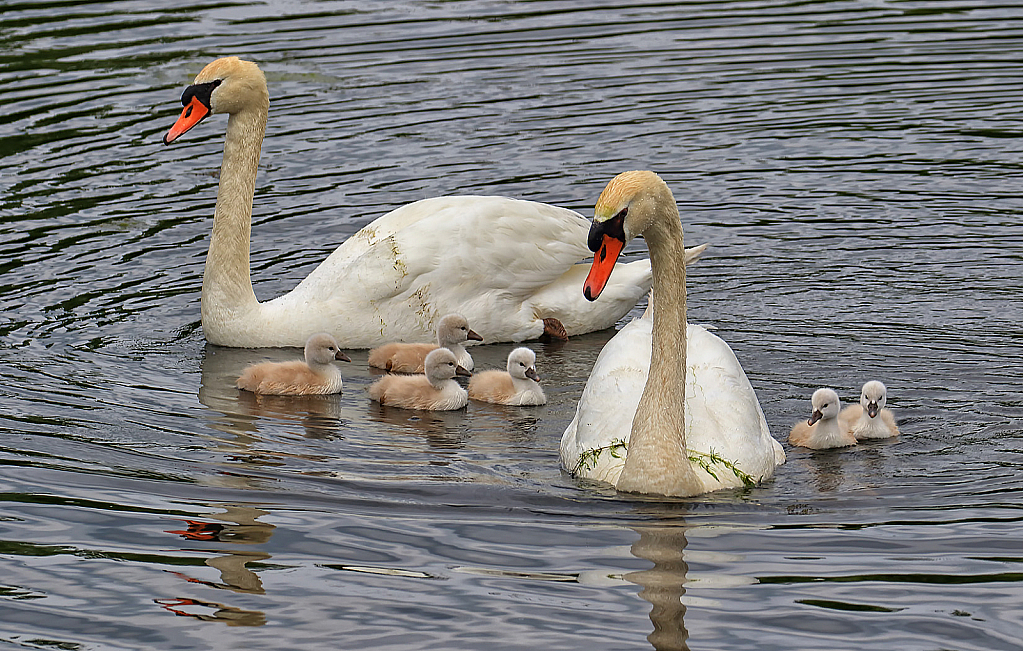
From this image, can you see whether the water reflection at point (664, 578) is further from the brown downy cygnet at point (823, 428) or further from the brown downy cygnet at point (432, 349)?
the brown downy cygnet at point (432, 349)

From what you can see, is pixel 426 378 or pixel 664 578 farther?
pixel 426 378

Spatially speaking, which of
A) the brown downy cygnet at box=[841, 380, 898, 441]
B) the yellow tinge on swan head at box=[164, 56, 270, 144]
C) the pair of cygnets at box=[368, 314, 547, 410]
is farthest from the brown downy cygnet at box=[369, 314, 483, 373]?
the brown downy cygnet at box=[841, 380, 898, 441]

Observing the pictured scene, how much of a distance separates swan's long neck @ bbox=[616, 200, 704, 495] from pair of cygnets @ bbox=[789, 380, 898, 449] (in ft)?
3.44

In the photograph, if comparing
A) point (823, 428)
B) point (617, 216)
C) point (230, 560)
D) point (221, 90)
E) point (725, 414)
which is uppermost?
point (221, 90)

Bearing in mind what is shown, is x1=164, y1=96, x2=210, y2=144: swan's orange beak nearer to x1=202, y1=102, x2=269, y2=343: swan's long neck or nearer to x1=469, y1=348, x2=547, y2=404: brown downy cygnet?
x1=202, y1=102, x2=269, y2=343: swan's long neck

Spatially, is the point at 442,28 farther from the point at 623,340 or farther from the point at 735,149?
the point at 623,340

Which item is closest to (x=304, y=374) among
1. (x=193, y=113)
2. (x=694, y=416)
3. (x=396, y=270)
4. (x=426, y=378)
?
(x=426, y=378)

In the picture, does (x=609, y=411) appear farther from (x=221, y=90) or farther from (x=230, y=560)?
(x=221, y=90)

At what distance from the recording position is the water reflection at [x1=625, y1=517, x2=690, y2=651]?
627cm

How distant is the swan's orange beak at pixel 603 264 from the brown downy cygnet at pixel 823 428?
5.90 ft

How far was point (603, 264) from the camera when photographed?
730cm

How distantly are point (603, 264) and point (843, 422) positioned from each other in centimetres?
226

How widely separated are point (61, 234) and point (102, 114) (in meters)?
3.76

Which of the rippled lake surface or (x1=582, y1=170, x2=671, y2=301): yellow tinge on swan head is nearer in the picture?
the rippled lake surface
